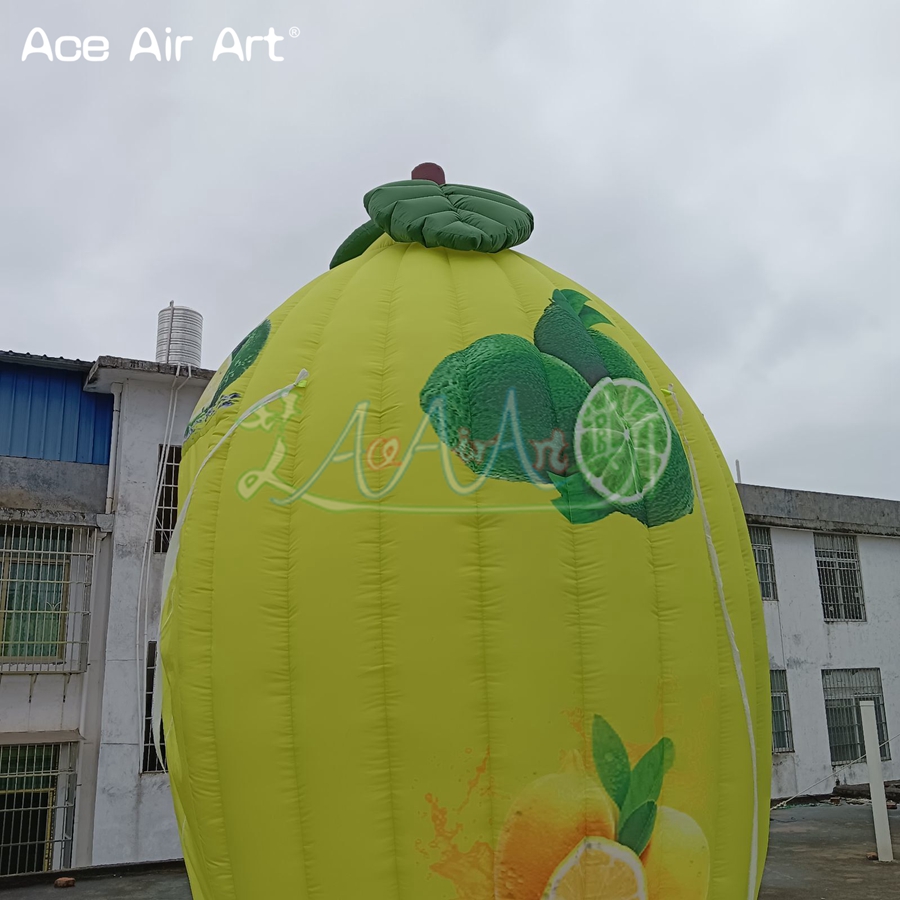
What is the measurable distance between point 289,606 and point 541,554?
1198mm

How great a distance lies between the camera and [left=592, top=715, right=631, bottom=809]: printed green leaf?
154 inches

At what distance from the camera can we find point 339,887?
3963 millimetres

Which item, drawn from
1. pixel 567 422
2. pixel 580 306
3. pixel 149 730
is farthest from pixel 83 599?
pixel 567 422

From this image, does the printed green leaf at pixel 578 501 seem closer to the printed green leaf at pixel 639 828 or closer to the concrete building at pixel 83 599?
the printed green leaf at pixel 639 828

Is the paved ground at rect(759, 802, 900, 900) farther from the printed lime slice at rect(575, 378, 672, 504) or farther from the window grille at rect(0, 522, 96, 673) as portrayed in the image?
the window grille at rect(0, 522, 96, 673)

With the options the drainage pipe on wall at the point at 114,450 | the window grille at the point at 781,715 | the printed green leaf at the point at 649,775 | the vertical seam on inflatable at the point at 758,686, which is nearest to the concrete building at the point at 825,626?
the window grille at the point at 781,715

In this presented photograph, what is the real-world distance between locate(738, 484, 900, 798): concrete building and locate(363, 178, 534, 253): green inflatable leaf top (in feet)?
38.9

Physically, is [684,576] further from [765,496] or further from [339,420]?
[765,496]

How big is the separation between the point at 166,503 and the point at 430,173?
24.7 ft

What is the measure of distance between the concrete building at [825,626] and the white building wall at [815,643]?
2cm

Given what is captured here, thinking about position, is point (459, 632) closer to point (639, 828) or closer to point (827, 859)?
point (639, 828)

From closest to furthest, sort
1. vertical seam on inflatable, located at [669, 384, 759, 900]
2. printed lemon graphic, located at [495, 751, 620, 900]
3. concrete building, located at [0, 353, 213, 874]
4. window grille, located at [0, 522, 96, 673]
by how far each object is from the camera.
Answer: printed lemon graphic, located at [495, 751, 620, 900] → vertical seam on inflatable, located at [669, 384, 759, 900] → concrete building, located at [0, 353, 213, 874] → window grille, located at [0, 522, 96, 673]

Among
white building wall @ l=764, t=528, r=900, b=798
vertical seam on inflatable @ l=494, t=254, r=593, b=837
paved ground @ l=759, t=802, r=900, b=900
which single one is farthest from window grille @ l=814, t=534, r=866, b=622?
vertical seam on inflatable @ l=494, t=254, r=593, b=837

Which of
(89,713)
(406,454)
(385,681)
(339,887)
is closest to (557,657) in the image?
(385,681)
